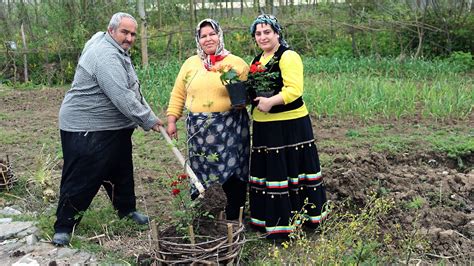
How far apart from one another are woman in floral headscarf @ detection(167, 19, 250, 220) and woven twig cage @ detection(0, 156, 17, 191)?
2190 millimetres

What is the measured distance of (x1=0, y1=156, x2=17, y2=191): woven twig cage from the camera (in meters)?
5.25

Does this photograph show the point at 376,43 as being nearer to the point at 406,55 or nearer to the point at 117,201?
the point at 406,55

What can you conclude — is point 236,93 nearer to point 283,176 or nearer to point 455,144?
point 283,176

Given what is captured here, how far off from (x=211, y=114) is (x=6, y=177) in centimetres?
251

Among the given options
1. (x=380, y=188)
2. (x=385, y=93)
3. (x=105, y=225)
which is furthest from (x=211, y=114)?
(x=385, y=93)

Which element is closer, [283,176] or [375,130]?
[283,176]

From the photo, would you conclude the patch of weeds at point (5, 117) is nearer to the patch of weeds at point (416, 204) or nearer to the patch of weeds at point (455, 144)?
the patch of weeds at point (455, 144)

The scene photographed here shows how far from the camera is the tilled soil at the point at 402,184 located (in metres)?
3.91

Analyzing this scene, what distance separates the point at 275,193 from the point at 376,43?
996 cm

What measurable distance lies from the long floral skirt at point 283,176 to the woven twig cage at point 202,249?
73cm

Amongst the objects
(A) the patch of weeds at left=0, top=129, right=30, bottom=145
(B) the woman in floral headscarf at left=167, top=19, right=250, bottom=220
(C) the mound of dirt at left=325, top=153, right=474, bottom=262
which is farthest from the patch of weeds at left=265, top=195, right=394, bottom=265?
(A) the patch of weeds at left=0, top=129, right=30, bottom=145

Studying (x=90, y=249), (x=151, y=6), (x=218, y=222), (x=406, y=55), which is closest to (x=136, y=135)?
(x=90, y=249)

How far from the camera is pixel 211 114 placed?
12.6 ft

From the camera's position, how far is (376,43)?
1319 centimetres
